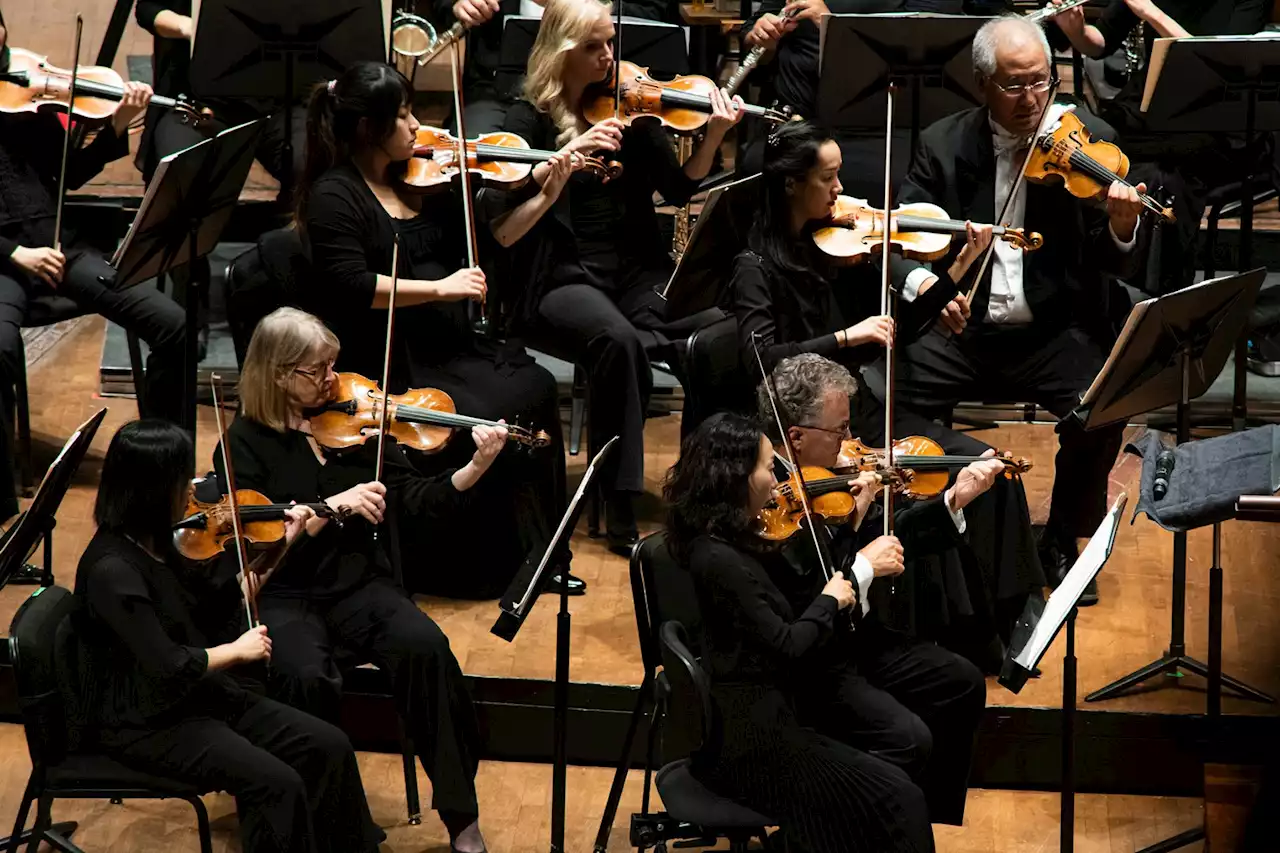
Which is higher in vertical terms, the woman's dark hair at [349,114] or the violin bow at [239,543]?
the woman's dark hair at [349,114]

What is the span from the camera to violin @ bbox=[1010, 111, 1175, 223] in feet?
14.8

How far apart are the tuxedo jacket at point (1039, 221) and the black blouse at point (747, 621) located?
1381mm

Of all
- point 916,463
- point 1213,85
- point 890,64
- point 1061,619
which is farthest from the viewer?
point 890,64

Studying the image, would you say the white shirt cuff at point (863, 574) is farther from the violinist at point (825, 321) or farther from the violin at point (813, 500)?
the violinist at point (825, 321)

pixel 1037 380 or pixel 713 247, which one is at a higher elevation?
pixel 713 247

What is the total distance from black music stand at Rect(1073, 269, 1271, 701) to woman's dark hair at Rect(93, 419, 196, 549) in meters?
1.78

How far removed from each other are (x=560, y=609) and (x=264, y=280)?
1.53 meters

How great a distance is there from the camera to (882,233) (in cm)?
454

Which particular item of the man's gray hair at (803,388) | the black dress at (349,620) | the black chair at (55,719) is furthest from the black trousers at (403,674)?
the man's gray hair at (803,388)

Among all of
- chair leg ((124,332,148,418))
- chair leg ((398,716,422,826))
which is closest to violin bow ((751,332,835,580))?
chair leg ((398,716,422,826))

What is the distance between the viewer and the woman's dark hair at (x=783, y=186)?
14.5ft

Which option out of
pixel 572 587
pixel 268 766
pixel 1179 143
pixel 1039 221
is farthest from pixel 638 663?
pixel 1179 143

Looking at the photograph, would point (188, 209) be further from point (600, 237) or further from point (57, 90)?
point (600, 237)

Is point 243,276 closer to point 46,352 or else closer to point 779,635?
point 46,352
